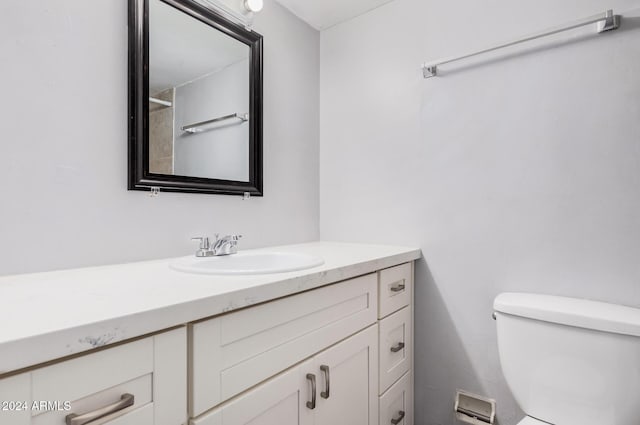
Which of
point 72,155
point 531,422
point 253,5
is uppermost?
point 253,5

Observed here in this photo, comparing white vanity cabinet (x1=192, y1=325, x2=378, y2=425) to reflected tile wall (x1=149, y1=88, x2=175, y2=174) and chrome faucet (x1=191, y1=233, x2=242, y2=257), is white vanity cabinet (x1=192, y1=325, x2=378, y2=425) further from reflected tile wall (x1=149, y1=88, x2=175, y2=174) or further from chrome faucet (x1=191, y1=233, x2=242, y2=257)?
reflected tile wall (x1=149, y1=88, x2=175, y2=174)

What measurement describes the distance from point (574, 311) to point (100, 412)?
1258 millimetres

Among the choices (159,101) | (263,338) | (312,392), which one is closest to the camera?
(263,338)

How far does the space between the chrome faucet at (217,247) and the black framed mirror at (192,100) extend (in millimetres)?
205

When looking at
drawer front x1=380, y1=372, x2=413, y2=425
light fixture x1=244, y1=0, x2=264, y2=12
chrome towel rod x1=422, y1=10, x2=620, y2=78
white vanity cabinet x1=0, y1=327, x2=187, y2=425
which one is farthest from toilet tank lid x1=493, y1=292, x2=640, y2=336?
light fixture x1=244, y1=0, x2=264, y2=12

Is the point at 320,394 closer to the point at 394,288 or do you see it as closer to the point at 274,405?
the point at 274,405

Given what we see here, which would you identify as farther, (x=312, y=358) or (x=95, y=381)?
(x=312, y=358)

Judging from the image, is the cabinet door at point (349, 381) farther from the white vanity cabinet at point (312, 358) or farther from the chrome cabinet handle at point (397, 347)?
the chrome cabinet handle at point (397, 347)

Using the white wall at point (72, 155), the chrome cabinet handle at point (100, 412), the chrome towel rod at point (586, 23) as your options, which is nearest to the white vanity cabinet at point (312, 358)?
the chrome cabinet handle at point (100, 412)

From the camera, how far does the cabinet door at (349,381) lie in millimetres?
1018

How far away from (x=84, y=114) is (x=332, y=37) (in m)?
1.35

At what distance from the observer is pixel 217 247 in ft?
4.31

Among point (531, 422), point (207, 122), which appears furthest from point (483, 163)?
point (207, 122)

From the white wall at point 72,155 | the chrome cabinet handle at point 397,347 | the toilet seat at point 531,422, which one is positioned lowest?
the toilet seat at point 531,422
